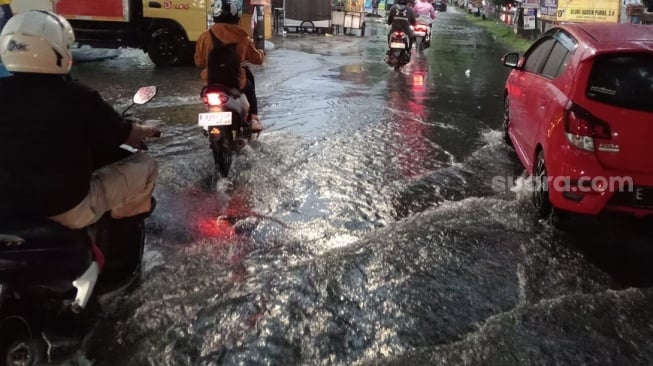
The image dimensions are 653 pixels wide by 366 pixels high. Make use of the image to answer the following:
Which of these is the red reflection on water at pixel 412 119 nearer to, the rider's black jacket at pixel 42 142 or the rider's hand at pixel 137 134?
the rider's hand at pixel 137 134

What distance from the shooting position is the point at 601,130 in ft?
14.7

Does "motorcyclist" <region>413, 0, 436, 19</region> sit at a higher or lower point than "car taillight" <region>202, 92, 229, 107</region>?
higher

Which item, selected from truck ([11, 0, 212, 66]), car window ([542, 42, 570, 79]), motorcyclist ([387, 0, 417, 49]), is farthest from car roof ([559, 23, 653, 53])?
motorcyclist ([387, 0, 417, 49])

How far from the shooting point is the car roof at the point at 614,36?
4731 millimetres

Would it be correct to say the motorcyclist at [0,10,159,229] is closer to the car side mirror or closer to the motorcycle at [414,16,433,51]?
the car side mirror

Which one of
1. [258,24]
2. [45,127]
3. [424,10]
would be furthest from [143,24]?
[45,127]

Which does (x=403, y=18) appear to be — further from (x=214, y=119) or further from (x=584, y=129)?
(x=584, y=129)

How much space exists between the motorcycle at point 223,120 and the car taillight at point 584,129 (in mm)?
3105

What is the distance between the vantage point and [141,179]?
3674 millimetres

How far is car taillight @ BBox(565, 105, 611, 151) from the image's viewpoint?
4484 mm

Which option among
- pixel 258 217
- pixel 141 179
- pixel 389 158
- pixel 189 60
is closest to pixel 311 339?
pixel 141 179

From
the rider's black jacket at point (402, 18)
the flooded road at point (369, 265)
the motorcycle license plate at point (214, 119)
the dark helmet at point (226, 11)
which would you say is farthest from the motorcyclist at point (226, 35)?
the rider's black jacket at point (402, 18)

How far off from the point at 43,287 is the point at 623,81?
13.8 ft

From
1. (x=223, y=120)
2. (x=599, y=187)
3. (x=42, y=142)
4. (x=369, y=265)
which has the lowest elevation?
(x=369, y=265)
